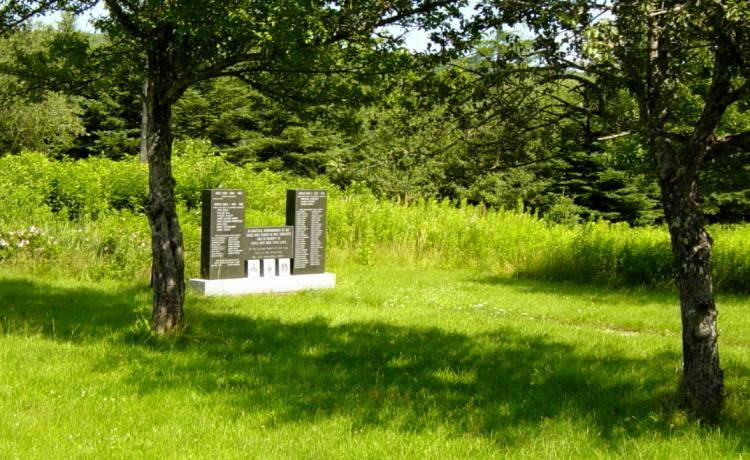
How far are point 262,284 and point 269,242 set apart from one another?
869mm

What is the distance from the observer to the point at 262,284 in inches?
543

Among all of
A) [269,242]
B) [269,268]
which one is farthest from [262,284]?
[269,242]

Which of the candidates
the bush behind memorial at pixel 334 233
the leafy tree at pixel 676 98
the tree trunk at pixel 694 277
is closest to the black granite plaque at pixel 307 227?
the bush behind memorial at pixel 334 233

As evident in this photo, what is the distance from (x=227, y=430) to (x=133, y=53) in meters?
4.76

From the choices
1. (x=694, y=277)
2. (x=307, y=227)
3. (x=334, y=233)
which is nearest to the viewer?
(x=694, y=277)

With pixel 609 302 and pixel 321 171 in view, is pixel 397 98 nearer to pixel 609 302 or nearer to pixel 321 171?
pixel 609 302

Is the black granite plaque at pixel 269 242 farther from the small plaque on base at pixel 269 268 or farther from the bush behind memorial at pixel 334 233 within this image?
the bush behind memorial at pixel 334 233

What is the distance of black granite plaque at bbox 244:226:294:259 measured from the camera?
552 inches

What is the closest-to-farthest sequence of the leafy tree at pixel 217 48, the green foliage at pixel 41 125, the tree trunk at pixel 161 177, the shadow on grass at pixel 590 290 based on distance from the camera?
1. the leafy tree at pixel 217 48
2. the tree trunk at pixel 161 177
3. the shadow on grass at pixel 590 290
4. the green foliage at pixel 41 125

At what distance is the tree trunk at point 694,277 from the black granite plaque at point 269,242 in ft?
29.8

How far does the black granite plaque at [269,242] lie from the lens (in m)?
14.0

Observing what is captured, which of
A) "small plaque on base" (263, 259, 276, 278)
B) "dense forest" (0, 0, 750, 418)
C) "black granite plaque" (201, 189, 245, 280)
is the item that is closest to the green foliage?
"small plaque on base" (263, 259, 276, 278)

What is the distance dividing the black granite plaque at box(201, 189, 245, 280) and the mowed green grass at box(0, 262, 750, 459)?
1.38m

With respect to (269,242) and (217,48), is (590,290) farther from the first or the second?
(217,48)
